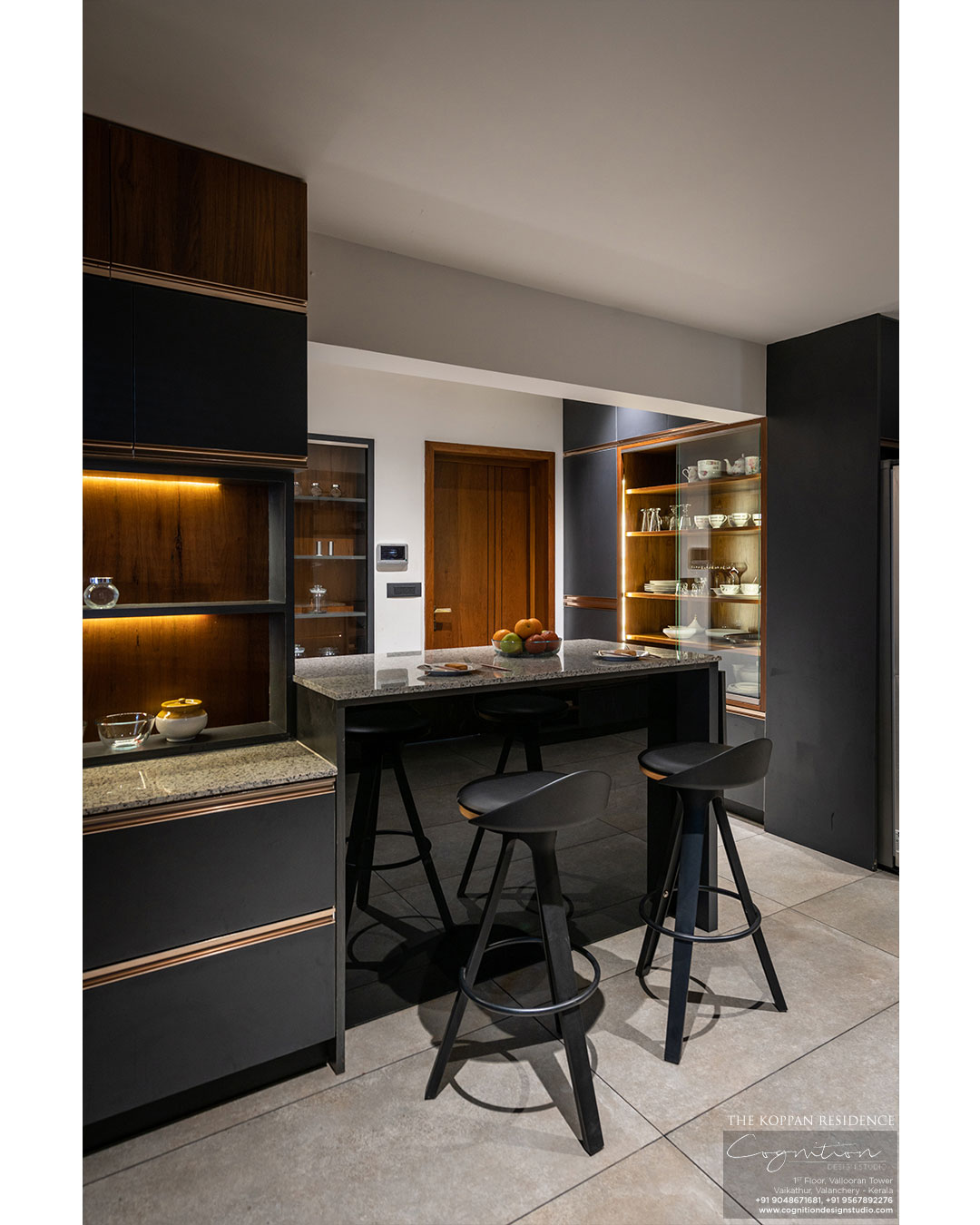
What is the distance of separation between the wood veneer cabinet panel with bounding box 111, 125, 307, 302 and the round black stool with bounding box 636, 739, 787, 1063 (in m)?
1.81

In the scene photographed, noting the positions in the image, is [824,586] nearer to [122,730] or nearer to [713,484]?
[713,484]

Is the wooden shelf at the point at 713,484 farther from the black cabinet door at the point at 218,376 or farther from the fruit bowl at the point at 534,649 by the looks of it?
the black cabinet door at the point at 218,376

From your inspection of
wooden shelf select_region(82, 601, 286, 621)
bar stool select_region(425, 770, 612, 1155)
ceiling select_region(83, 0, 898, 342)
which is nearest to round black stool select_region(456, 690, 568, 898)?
bar stool select_region(425, 770, 612, 1155)

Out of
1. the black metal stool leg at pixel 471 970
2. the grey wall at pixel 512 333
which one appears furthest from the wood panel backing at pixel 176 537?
the black metal stool leg at pixel 471 970

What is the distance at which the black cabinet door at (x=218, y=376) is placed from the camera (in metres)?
1.99

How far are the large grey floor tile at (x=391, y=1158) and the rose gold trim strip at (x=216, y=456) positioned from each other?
173cm

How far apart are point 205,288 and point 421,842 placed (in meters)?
1.75

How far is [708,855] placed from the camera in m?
2.76

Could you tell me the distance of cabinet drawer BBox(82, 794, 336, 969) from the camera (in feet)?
5.66

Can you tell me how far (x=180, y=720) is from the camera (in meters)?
2.16

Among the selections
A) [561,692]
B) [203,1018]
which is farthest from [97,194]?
[203,1018]

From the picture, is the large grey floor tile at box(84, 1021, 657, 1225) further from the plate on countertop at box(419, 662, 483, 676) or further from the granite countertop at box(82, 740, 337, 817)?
the plate on countertop at box(419, 662, 483, 676)
